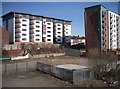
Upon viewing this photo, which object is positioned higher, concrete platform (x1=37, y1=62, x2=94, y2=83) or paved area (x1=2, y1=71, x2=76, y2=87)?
concrete platform (x1=37, y1=62, x2=94, y2=83)

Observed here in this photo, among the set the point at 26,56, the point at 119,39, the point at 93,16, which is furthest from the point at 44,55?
the point at 119,39

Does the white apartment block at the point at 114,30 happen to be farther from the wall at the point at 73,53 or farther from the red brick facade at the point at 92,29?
the wall at the point at 73,53

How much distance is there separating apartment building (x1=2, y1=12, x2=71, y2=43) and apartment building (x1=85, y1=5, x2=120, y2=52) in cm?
1807

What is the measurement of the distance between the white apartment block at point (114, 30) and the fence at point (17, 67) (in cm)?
3061

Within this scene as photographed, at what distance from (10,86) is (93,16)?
34269 mm

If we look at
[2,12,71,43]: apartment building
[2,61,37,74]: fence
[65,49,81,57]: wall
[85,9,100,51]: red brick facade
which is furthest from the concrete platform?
[2,12,71,43]: apartment building

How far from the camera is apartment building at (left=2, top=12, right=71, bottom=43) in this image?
52.6 metres

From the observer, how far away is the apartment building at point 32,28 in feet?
173

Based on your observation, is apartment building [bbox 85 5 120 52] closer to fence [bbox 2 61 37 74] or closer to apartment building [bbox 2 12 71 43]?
apartment building [bbox 2 12 71 43]

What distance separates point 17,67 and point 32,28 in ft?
113

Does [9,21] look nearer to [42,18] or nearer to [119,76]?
[42,18]

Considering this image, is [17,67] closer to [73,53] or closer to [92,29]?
[73,53]

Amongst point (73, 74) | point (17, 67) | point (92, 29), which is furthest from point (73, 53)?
point (73, 74)

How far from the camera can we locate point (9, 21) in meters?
55.2
